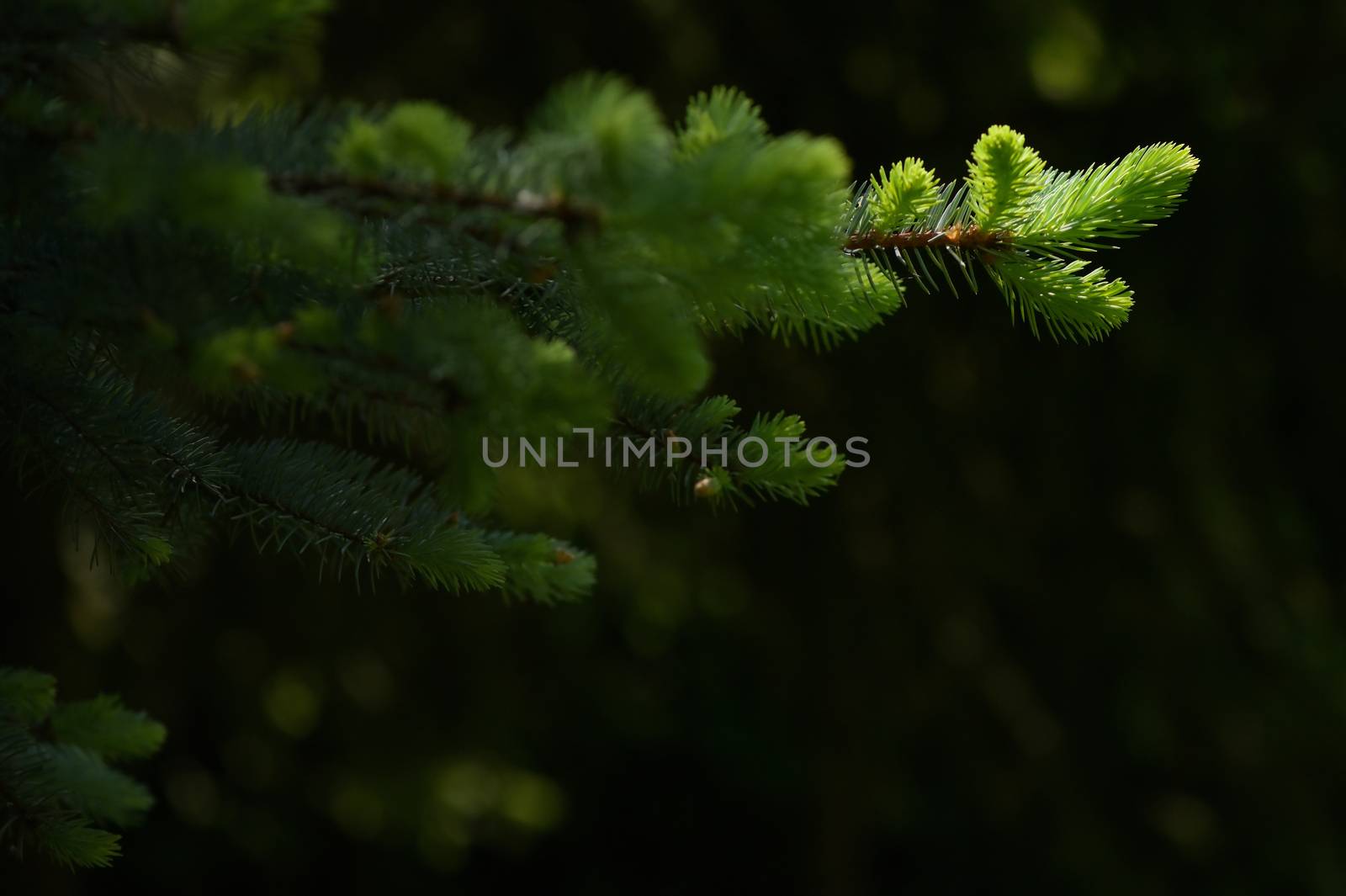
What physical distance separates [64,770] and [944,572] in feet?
11.0

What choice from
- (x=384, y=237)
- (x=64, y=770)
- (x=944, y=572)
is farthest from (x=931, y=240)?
(x=944, y=572)

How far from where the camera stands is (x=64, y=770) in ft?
4.15

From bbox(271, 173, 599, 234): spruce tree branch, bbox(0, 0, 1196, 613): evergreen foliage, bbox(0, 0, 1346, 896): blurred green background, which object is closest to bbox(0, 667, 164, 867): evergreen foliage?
bbox(0, 0, 1196, 613): evergreen foliage

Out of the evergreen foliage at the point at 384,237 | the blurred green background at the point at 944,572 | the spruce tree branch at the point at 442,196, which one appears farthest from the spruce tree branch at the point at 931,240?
the blurred green background at the point at 944,572

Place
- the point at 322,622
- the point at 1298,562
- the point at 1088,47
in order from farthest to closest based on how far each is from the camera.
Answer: the point at 322,622, the point at 1298,562, the point at 1088,47

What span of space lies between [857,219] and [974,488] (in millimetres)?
3223

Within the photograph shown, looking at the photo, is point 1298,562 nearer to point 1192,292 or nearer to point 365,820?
point 1192,292

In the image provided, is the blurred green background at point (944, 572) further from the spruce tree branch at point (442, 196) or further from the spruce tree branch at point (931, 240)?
the spruce tree branch at point (442, 196)

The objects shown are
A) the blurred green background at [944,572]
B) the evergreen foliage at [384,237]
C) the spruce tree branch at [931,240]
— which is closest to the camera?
the evergreen foliage at [384,237]

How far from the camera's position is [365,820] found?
460cm

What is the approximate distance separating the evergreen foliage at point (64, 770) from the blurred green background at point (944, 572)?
272 cm

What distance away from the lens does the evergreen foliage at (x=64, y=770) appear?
106cm

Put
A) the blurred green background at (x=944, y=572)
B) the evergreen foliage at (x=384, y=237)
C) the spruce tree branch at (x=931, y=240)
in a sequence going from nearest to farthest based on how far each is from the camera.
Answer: the evergreen foliage at (x=384, y=237), the spruce tree branch at (x=931, y=240), the blurred green background at (x=944, y=572)

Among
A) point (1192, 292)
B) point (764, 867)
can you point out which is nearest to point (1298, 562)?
point (1192, 292)
